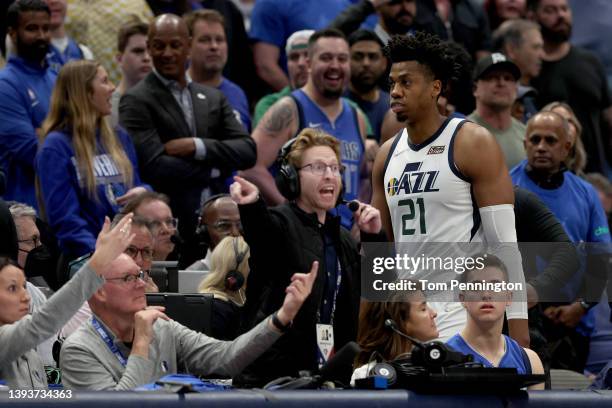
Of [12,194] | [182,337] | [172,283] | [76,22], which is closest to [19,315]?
[182,337]

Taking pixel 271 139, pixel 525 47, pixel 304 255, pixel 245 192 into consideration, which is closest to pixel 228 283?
pixel 304 255

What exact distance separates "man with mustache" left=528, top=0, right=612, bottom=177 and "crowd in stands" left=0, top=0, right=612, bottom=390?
0.02 m

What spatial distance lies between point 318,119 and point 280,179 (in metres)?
2.27

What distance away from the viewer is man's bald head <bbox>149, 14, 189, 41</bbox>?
28.7 feet

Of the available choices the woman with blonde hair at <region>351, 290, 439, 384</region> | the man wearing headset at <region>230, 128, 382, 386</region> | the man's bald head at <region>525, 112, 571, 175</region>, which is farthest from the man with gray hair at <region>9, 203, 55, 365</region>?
the man's bald head at <region>525, 112, 571, 175</region>

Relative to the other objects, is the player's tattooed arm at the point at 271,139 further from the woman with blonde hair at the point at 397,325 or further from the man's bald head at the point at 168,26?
the woman with blonde hair at the point at 397,325

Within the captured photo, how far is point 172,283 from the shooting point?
6562mm

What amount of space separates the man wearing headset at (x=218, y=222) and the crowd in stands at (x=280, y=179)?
1 centimetres

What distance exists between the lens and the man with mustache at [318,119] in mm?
8781

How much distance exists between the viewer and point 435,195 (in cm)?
592

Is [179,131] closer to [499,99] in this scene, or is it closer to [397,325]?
[499,99]

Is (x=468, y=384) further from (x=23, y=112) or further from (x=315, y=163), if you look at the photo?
(x=23, y=112)

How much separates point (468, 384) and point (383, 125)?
5.07 meters

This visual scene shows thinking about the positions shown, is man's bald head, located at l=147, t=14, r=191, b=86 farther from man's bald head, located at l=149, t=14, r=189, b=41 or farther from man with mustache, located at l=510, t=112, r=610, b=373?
man with mustache, located at l=510, t=112, r=610, b=373
